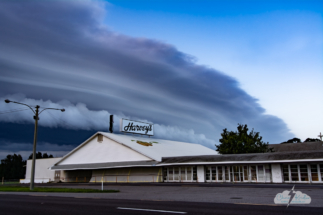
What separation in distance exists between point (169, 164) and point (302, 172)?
650 inches

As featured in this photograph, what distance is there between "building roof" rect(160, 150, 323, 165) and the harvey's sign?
15515mm

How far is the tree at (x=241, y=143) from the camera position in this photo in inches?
1997

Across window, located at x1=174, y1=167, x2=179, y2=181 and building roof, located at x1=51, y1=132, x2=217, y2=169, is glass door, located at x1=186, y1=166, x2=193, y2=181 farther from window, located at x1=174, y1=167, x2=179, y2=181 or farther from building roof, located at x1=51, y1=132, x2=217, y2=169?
building roof, located at x1=51, y1=132, x2=217, y2=169

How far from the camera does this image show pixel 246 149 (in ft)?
165

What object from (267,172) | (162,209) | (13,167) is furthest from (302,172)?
(13,167)

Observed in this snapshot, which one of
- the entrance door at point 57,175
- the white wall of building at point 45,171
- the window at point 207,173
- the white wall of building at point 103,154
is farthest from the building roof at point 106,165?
the window at point 207,173

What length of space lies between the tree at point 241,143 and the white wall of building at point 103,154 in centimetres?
1577

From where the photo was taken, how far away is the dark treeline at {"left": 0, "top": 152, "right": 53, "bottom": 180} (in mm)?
118931

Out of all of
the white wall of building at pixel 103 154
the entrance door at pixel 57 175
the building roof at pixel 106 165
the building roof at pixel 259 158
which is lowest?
the entrance door at pixel 57 175

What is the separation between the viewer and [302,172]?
110ft

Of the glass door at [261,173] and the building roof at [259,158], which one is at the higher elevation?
the building roof at [259,158]

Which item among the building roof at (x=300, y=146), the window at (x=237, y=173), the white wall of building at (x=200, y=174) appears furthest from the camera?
the building roof at (x=300, y=146)

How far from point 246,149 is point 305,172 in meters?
17.2

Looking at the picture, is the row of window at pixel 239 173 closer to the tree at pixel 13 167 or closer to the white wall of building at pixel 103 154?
the white wall of building at pixel 103 154
